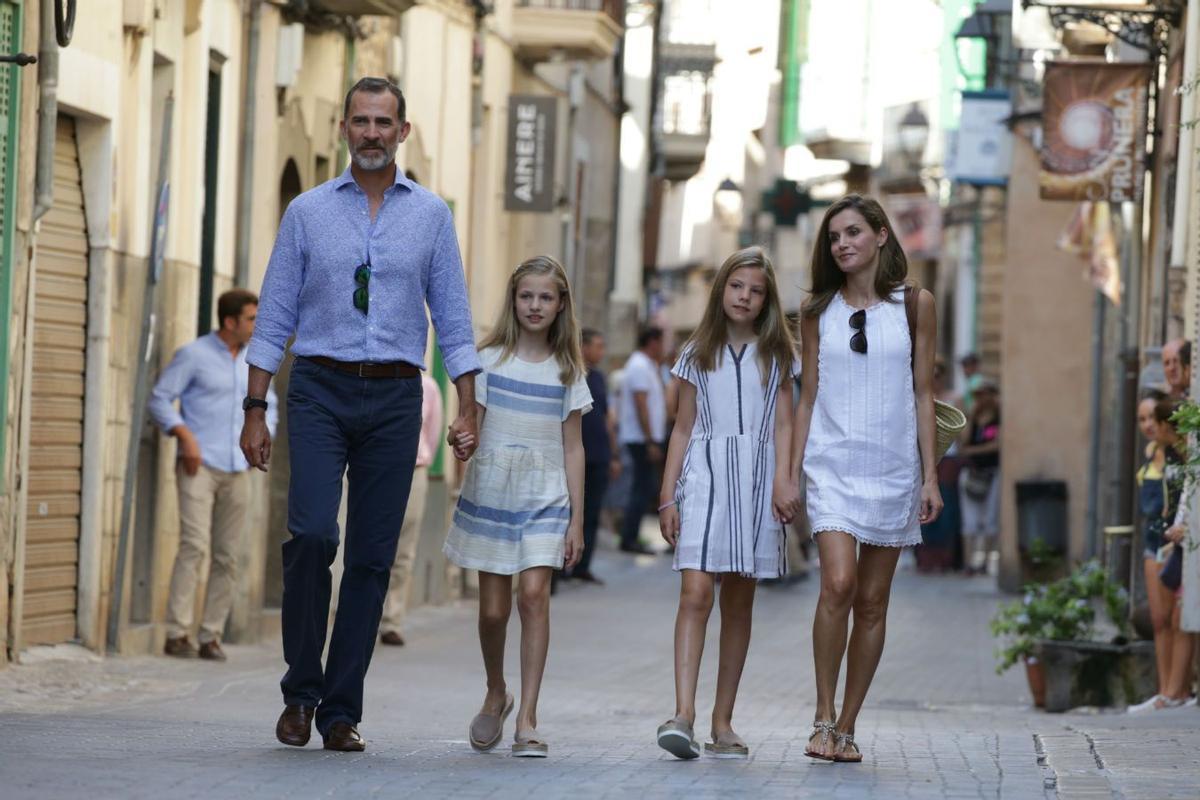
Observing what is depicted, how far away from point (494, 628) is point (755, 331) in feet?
4.36

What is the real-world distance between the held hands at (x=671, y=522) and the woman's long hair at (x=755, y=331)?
477mm

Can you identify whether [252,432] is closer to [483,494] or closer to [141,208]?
[483,494]

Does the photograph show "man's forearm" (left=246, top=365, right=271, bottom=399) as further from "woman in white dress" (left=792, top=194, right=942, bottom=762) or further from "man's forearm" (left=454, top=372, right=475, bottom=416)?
"woman in white dress" (left=792, top=194, right=942, bottom=762)

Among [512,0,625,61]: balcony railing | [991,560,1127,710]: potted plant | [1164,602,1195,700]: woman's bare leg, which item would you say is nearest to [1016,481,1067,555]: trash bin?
[512,0,625,61]: balcony railing

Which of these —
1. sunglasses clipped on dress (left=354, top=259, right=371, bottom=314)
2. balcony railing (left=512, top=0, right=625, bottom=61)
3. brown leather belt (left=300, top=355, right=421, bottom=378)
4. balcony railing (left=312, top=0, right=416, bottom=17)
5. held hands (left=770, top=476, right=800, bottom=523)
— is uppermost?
balcony railing (left=512, top=0, right=625, bottom=61)

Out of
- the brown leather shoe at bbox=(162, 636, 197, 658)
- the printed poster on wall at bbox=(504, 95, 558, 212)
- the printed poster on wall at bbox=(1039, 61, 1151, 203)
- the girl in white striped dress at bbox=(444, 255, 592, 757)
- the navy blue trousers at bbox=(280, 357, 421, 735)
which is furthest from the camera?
the printed poster on wall at bbox=(504, 95, 558, 212)

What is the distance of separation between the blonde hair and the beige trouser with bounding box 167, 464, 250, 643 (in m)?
5.42

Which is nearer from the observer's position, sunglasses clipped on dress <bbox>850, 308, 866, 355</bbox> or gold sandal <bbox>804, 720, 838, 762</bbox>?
gold sandal <bbox>804, 720, 838, 762</bbox>

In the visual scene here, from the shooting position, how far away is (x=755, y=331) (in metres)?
8.82

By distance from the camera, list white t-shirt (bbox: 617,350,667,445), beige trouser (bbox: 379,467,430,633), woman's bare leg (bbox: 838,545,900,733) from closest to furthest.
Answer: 1. woman's bare leg (bbox: 838,545,900,733)
2. beige trouser (bbox: 379,467,430,633)
3. white t-shirt (bbox: 617,350,667,445)

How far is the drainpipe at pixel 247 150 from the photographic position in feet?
51.3

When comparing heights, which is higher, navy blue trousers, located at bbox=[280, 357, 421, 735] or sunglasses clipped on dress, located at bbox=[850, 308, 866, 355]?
sunglasses clipped on dress, located at bbox=[850, 308, 866, 355]

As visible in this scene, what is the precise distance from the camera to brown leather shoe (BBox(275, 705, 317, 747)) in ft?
26.3

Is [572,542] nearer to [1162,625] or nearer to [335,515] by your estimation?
[335,515]
